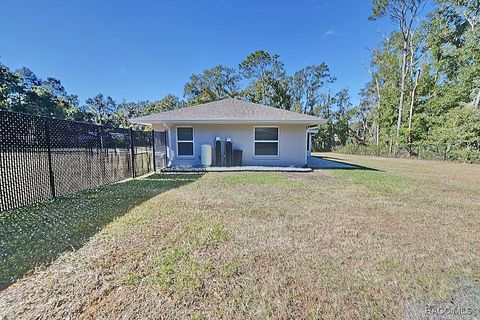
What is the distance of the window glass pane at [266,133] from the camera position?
35.8 ft

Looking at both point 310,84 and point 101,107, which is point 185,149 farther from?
point 101,107

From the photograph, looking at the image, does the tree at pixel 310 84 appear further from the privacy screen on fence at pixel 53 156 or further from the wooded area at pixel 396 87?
the privacy screen on fence at pixel 53 156

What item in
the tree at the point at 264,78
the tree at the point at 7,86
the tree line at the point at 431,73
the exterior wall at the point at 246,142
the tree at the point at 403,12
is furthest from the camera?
the tree at the point at 7,86

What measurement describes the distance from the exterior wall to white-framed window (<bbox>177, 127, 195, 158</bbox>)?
16cm

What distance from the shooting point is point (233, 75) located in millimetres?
33062

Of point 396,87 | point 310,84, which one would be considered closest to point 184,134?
point 396,87

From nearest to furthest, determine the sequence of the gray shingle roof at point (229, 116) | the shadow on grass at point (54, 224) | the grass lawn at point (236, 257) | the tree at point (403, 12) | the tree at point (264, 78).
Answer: the grass lawn at point (236, 257) < the shadow on grass at point (54, 224) < the gray shingle roof at point (229, 116) < the tree at point (403, 12) < the tree at point (264, 78)

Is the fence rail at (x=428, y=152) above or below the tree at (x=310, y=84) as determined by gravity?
below

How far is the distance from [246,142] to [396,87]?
22689 millimetres

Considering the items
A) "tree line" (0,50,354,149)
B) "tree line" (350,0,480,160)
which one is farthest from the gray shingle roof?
"tree line" (0,50,354,149)

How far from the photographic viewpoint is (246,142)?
10961 mm

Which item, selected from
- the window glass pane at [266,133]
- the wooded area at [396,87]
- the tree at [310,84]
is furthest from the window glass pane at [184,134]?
the tree at [310,84]

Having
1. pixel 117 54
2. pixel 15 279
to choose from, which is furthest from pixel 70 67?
pixel 15 279

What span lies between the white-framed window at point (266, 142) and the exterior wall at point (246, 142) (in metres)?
0.16
